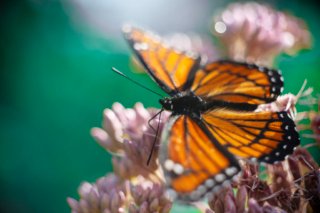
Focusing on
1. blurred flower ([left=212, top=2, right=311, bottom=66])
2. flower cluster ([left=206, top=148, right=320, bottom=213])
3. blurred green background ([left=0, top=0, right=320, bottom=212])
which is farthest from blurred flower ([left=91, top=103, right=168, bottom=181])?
blurred green background ([left=0, top=0, right=320, bottom=212])

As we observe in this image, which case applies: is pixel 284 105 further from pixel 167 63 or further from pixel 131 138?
pixel 131 138

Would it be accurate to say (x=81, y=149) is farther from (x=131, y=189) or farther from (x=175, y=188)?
(x=175, y=188)

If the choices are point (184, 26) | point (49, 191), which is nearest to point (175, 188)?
point (49, 191)

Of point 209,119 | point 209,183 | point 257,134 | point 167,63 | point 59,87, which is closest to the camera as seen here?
point 209,183

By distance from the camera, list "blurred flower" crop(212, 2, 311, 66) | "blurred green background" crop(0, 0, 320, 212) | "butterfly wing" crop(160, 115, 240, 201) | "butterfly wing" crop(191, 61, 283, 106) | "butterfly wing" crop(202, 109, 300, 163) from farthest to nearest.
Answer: "blurred green background" crop(0, 0, 320, 212)
"blurred flower" crop(212, 2, 311, 66)
"butterfly wing" crop(191, 61, 283, 106)
"butterfly wing" crop(202, 109, 300, 163)
"butterfly wing" crop(160, 115, 240, 201)


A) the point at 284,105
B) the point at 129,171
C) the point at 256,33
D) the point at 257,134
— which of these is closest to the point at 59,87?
the point at 256,33

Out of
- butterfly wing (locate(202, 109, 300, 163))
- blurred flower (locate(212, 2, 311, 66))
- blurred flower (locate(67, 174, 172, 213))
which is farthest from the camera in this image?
blurred flower (locate(212, 2, 311, 66))

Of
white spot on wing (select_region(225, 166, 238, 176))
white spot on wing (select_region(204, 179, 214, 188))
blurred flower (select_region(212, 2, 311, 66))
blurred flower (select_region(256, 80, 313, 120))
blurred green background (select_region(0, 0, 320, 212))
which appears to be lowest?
white spot on wing (select_region(204, 179, 214, 188))

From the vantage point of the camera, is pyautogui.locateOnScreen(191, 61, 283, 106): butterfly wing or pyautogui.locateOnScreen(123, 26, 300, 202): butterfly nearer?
pyautogui.locateOnScreen(123, 26, 300, 202): butterfly

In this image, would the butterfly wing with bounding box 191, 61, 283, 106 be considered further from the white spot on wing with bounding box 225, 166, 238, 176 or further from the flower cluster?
the white spot on wing with bounding box 225, 166, 238, 176
